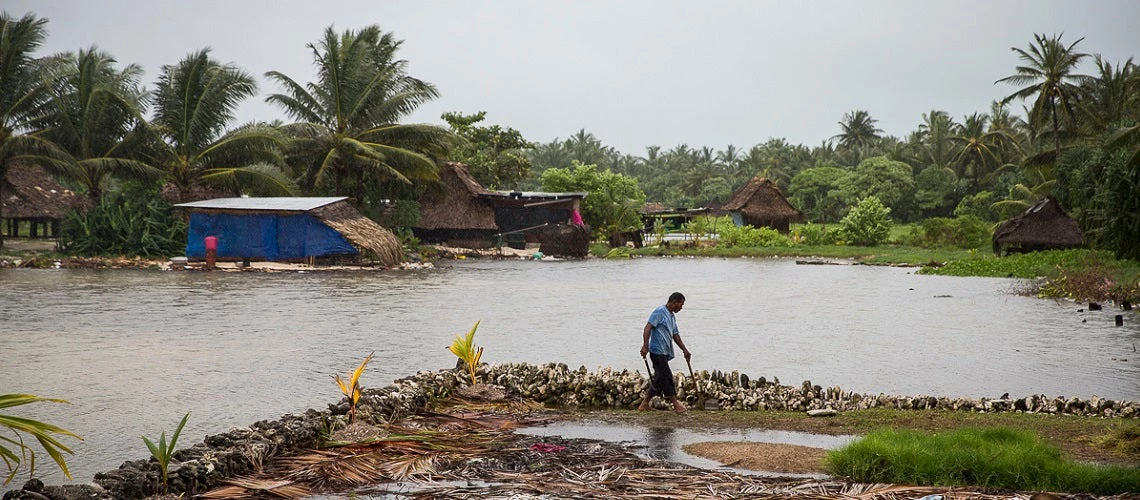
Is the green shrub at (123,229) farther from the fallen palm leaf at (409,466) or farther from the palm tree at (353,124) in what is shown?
the fallen palm leaf at (409,466)

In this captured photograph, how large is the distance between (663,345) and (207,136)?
27772 mm

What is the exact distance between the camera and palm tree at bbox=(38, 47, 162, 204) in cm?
3219

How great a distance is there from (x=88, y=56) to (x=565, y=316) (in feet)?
69.3

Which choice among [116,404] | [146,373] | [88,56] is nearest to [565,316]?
[146,373]

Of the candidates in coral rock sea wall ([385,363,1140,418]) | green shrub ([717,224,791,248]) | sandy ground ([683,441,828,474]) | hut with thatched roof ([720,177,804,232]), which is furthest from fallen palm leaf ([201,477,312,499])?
hut with thatched roof ([720,177,804,232])

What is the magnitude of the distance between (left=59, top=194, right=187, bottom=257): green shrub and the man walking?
1074 inches

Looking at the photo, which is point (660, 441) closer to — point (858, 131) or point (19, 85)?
point (19, 85)

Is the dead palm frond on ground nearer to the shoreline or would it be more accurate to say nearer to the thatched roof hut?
the shoreline

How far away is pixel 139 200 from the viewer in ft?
112

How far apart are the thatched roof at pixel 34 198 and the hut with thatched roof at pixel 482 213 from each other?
14.0 metres

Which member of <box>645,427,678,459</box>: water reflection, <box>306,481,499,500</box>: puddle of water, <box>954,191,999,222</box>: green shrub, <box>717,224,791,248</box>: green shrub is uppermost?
<box>954,191,999,222</box>: green shrub

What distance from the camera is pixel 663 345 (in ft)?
34.1

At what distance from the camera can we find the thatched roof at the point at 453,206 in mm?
44344

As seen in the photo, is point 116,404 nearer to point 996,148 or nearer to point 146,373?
point 146,373
